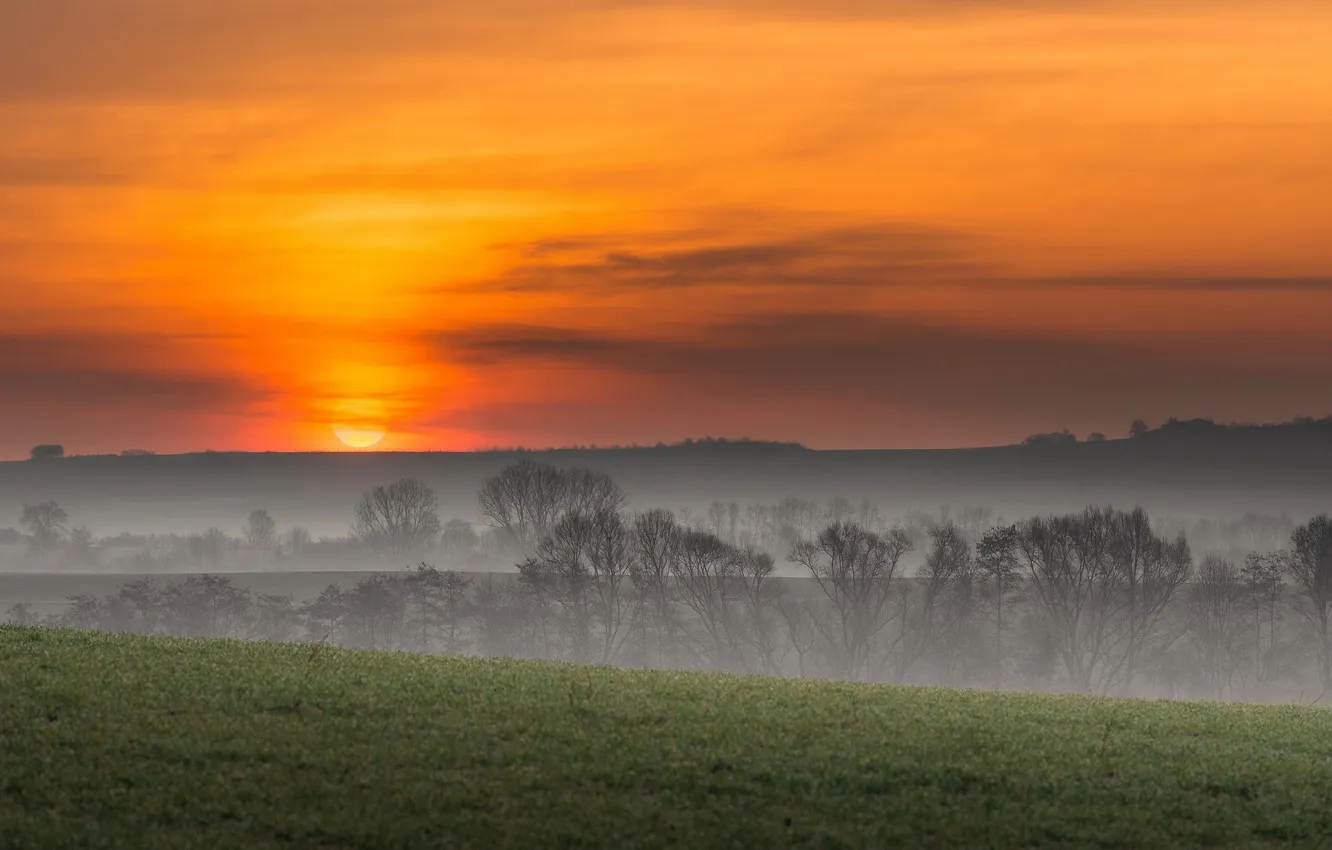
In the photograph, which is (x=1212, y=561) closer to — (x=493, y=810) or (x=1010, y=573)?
(x=1010, y=573)

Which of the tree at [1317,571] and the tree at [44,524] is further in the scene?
the tree at [44,524]

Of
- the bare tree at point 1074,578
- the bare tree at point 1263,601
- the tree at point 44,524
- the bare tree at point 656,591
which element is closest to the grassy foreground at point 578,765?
the bare tree at point 1074,578

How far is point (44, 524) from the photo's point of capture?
166m

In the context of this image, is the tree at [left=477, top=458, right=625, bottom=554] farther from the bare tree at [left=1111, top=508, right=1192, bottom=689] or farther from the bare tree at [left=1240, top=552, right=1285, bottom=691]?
the bare tree at [left=1240, top=552, right=1285, bottom=691]

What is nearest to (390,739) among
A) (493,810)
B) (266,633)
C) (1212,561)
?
A: (493,810)

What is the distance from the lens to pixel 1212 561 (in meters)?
110

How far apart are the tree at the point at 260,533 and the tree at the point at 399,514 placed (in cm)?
4180

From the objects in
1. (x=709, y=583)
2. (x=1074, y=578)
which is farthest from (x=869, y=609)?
(x=1074, y=578)

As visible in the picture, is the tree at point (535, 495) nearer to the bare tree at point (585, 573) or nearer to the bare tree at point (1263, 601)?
the bare tree at point (585, 573)

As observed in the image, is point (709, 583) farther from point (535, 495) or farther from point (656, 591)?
point (535, 495)

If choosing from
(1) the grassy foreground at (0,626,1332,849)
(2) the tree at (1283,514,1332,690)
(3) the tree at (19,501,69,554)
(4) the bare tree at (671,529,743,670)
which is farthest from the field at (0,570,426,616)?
(1) the grassy foreground at (0,626,1332,849)

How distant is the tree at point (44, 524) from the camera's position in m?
165

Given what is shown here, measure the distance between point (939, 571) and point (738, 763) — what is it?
93602 millimetres

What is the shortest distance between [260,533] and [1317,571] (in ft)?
419
